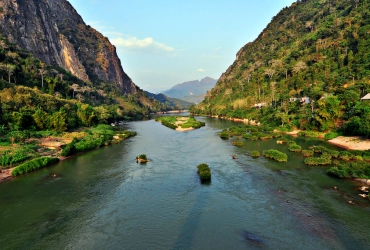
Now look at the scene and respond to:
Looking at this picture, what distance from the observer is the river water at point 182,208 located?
827 inches

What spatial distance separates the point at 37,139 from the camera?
180 ft

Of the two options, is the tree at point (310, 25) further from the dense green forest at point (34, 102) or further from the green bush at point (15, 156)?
the green bush at point (15, 156)

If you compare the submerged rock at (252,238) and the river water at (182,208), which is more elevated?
the river water at (182,208)

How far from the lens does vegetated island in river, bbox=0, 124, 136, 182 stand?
39312 millimetres

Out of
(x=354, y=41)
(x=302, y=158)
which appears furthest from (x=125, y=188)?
(x=354, y=41)

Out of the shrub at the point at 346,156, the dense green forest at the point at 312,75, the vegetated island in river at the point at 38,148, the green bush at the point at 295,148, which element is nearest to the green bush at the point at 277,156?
the green bush at the point at 295,148

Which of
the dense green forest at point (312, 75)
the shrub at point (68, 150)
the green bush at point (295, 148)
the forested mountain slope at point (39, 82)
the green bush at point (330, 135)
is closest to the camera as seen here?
the green bush at point (295, 148)

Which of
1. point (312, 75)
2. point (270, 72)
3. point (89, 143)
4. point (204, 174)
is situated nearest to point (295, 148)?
point (204, 174)

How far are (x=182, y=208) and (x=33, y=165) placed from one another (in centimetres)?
2823

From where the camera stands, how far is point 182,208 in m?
26.6

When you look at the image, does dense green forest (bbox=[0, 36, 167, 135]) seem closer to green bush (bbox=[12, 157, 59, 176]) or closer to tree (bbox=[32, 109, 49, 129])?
tree (bbox=[32, 109, 49, 129])

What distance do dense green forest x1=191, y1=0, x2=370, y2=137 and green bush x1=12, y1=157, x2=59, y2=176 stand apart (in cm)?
5850

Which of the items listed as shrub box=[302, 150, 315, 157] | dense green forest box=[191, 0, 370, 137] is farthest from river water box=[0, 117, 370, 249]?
dense green forest box=[191, 0, 370, 137]

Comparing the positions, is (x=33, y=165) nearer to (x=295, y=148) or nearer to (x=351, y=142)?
(x=295, y=148)
